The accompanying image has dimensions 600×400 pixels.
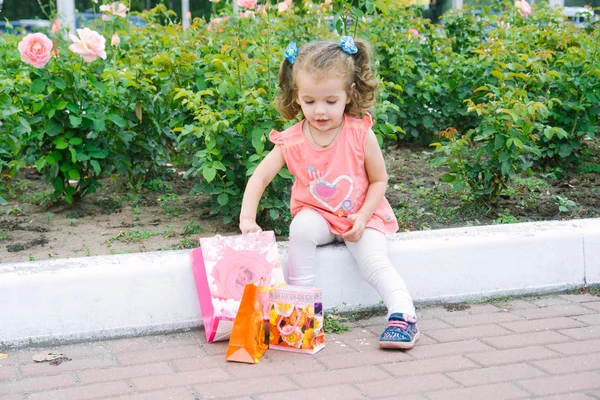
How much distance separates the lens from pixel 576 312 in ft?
12.0

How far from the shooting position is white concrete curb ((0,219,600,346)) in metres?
3.29

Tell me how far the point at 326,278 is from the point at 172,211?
4.49ft

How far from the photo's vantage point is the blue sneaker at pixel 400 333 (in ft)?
10.5

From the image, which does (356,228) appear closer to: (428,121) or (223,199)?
(223,199)

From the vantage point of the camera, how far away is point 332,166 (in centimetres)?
355

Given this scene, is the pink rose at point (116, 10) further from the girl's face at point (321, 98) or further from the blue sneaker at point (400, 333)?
the blue sneaker at point (400, 333)

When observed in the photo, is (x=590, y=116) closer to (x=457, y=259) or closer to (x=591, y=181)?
(x=591, y=181)

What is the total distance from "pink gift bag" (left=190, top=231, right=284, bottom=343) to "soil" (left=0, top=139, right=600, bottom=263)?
0.57 meters

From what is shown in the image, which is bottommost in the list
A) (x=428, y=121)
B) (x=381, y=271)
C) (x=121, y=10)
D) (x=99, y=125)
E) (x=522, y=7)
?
(x=381, y=271)

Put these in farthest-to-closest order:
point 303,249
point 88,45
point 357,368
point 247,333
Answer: point 88,45, point 303,249, point 247,333, point 357,368

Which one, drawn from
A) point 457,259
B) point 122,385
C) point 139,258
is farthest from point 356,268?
point 122,385

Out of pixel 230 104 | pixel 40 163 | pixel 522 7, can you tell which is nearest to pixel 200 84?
pixel 230 104

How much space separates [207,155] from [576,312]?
1.91m

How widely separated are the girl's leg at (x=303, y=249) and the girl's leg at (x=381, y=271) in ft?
0.60
